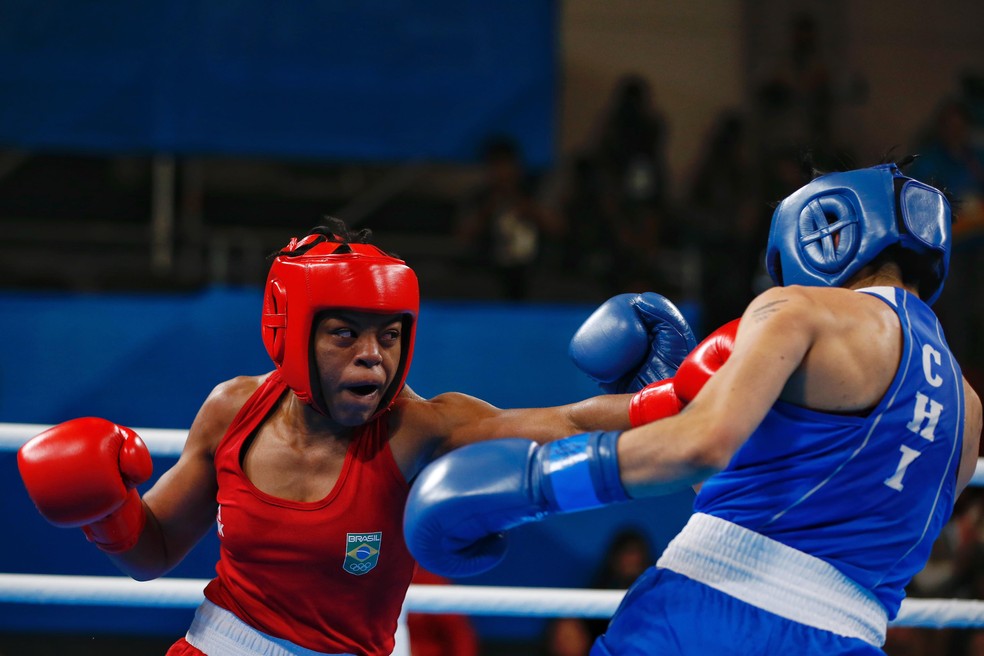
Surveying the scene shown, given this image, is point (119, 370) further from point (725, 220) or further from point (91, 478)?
point (725, 220)

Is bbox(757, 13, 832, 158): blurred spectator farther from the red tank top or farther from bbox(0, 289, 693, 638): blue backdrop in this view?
the red tank top

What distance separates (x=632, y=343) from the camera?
1904 millimetres

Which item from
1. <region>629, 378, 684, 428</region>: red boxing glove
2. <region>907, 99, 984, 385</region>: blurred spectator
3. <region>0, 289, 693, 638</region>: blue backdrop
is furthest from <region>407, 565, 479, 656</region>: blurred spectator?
<region>907, 99, 984, 385</region>: blurred spectator

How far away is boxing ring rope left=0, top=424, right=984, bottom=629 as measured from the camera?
2.16 meters

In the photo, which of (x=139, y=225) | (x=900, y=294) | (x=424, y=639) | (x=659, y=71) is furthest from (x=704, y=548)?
(x=659, y=71)

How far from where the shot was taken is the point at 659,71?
357 inches

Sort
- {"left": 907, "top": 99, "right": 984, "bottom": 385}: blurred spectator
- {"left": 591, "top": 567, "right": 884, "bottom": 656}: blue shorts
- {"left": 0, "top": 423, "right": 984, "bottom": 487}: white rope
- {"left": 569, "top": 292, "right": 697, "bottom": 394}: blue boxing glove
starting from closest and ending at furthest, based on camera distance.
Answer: {"left": 591, "top": 567, "right": 884, "bottom": 656}: blue shorts → {"left": 569, "top": 292, "right": 697, "bottom": 394}: blue boxing glove → {"left": 0, "top": 423, "right": 984, "bottom": 487}: white rope → {"left": 907, "top": 99, "right": 984, "bottom": 385}: blurred spectator

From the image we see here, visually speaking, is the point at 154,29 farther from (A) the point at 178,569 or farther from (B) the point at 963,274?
(B) the point at 963,274

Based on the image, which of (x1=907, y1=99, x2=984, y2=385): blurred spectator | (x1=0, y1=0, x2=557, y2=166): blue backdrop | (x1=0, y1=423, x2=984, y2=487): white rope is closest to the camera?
(x1=0, y1=423, x2=984, y2=487): white rope

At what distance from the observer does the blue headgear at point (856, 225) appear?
157 centimetres

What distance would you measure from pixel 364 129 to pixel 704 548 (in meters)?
4.70

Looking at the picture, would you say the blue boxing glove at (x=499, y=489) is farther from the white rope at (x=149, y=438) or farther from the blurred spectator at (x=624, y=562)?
the blurred spectator at (x=624, y=562)

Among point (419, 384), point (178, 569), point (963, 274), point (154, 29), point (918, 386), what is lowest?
Answer: point (178, 569)

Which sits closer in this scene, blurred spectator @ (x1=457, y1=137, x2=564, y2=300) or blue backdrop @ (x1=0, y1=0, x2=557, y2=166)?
blurred spectator @ (x1=457, y1=137, x2=564, y2=300)
